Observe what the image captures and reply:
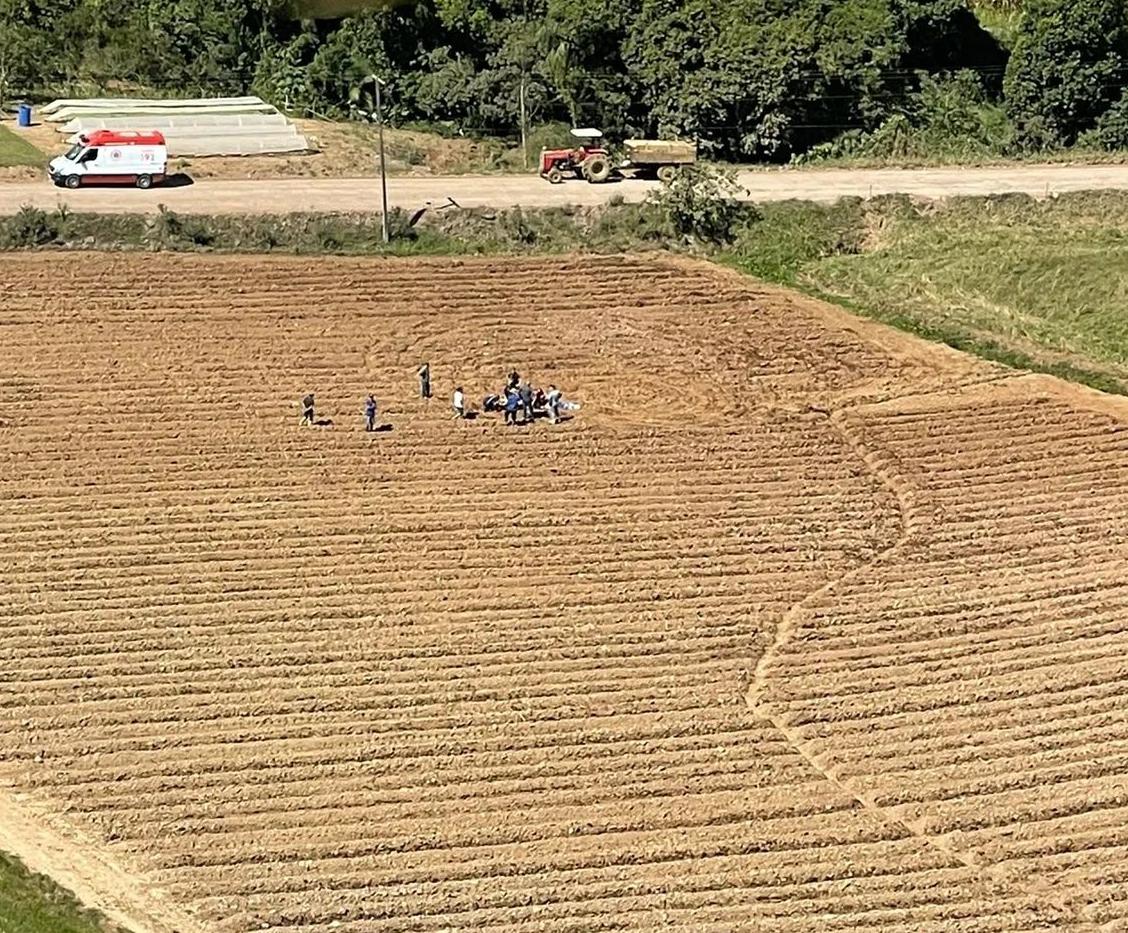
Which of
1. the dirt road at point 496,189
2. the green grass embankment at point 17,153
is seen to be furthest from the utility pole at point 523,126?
the green grass embankment at point 17,153

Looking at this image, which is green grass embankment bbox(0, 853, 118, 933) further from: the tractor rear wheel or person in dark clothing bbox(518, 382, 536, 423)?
the tractor rear wheel

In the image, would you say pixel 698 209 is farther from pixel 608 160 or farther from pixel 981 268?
pixel 981 268

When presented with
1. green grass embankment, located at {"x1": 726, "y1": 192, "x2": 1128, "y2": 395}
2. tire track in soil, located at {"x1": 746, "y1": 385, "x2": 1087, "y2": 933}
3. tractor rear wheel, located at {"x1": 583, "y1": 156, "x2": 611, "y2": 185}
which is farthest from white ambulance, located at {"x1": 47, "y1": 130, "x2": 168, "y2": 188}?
tire track in soil, located at {"x1": 746, "y1": 385, "x2": 1087, "y2": 933}

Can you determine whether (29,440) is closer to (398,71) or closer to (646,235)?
(646,235)

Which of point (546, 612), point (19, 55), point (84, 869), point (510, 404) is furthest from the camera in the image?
point (19, 55)

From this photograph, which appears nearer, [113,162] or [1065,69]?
[113,162]

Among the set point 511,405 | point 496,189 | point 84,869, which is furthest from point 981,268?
point 84,869

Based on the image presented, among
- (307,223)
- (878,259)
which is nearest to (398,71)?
(307,223)
